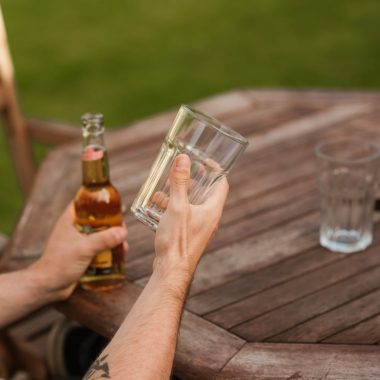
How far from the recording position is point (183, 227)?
1513mm

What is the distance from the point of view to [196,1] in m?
7.53

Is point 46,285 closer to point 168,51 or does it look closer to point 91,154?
point 91,154

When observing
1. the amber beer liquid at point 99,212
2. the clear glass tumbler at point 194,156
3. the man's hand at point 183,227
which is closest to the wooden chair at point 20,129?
the amber beer liquid at point 99,212

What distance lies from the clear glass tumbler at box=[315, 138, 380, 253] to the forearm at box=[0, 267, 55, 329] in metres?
0.63

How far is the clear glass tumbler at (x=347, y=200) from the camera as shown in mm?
1894

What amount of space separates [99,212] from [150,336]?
0.43 meters

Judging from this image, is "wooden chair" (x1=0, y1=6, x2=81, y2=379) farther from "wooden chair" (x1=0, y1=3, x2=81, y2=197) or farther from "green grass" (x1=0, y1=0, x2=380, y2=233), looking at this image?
"green grass" (x1=0, y1=0, x2=380, y2=233)

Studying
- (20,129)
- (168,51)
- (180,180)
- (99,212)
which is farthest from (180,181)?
(168,51)

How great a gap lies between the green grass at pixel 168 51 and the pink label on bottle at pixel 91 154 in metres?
2.85

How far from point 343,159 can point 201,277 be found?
42 centimetres

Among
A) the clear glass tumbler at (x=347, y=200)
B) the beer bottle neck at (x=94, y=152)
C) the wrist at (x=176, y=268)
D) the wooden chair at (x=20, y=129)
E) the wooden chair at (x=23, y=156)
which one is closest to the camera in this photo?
the wrist at (x=176, y=268)

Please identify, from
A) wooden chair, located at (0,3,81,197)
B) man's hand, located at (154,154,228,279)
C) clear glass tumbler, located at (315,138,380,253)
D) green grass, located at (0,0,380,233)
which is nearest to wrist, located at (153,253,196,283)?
man's hand, located at (154,154,228,279)

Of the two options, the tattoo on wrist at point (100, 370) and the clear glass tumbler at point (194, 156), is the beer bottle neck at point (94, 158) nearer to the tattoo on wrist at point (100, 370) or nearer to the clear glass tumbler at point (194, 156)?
the clear glass tumbler at point (194, 156)

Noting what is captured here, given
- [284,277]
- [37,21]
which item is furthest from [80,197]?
[37,21]
